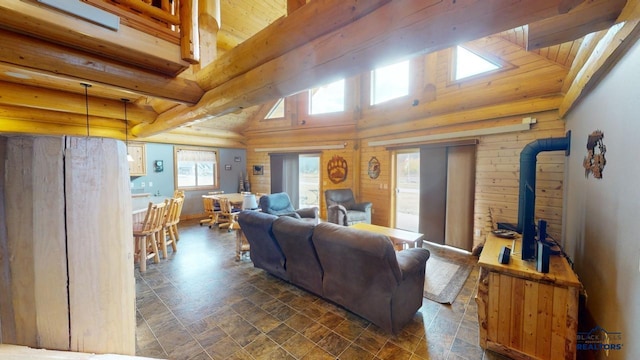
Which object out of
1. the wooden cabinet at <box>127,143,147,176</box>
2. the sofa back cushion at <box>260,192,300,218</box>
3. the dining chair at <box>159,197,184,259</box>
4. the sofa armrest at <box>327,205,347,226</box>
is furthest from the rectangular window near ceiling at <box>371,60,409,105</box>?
the wooden cabinet at <box>127,143,147,176</box>

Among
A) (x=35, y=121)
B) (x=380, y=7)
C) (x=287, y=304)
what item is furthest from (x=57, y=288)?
(x=35, y=121)

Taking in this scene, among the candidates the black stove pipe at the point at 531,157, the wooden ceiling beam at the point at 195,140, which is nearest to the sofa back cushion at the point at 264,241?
the black stove pipe at the point at 531,157

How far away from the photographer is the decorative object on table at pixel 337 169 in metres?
6.66

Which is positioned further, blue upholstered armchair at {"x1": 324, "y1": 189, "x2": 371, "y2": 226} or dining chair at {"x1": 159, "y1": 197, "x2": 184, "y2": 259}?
blue upholstered armchair at {"x1": 324, "y1": 189, "x2": 371, "y2": 226}

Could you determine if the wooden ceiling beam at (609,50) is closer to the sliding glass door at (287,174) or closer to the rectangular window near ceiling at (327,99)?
the rectangular window near ceiling at (327,99)

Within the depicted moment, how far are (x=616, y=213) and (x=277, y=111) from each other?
25.1 ft

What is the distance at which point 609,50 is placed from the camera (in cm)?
158

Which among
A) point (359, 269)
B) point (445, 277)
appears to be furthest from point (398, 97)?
point (359, 269)

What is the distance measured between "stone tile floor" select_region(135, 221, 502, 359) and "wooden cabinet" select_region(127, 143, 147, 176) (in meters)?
3.90

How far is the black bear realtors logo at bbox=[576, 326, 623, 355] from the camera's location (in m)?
1.48

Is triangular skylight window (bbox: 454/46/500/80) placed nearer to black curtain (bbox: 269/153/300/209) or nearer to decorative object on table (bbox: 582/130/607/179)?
decorative object on table (bbox: 582/130/607/179)

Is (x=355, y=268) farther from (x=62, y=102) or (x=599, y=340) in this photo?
(x=62, y=102)

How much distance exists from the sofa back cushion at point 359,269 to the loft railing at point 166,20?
2329mm

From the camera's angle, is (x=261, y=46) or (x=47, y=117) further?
(x=47, y=117)
